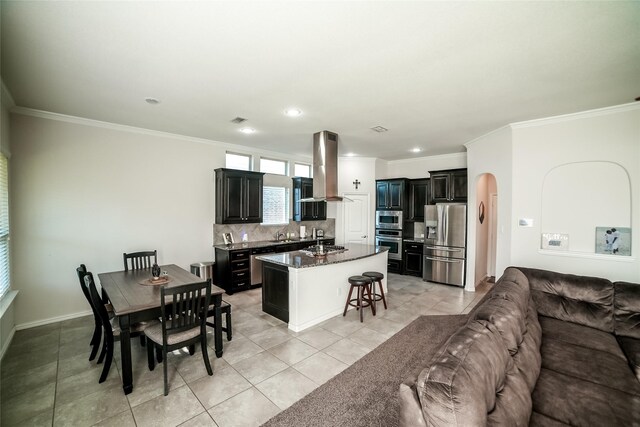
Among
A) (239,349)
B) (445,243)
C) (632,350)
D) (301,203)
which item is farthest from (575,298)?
(301,203)

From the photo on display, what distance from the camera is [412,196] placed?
280 inches

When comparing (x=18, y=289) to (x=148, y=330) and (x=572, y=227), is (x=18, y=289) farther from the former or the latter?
(x=572, y=227)

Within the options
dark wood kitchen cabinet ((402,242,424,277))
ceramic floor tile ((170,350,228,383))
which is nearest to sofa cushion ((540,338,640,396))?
ceramic floor tile ((170,350,228,383))

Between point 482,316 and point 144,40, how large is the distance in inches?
133

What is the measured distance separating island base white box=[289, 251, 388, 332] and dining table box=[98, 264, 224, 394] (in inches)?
40.6

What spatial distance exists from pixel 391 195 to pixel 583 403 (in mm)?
5769

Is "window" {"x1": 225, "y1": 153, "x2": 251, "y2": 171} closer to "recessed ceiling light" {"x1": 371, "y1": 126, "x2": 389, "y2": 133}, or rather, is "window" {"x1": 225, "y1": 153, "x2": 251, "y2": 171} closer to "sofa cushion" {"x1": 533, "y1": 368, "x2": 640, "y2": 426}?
"recessed ceiling light" {"x1": 371, "y1": 126, "x2": 389, "y2": 133}

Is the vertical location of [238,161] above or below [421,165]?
below

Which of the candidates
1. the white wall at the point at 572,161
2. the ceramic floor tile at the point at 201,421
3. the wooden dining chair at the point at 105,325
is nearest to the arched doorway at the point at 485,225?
the white wall at the point at 572,161

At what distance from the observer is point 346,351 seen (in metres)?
3.16

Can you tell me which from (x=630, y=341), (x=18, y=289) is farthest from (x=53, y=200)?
(x=630, y=341)

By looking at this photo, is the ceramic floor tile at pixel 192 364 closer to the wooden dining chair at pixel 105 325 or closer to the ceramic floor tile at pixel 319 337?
the wooden dining chair at pixel 105 325

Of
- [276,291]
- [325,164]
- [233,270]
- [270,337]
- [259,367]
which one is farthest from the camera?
[233,270]

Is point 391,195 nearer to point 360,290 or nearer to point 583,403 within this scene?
point 360,290
